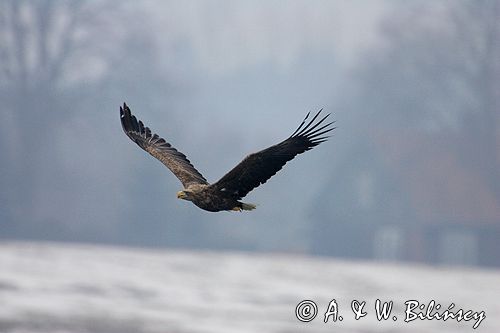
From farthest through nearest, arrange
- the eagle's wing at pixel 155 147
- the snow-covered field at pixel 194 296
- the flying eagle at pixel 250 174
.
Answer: the snow-covered field at pixel 194 296 < the eagle's wing at pixel 155 147 < the flying eagle at pixel 250 174

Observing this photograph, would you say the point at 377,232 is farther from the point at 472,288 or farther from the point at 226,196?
the point at 226,196

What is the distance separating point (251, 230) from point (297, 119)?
63.9ft

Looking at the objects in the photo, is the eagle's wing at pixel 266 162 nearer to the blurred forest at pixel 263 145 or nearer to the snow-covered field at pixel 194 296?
the snow-covered field at pixel 194 296

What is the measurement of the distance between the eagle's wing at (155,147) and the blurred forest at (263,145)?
4209 centimetres

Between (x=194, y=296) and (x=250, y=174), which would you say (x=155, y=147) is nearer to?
(x=250, y=174)

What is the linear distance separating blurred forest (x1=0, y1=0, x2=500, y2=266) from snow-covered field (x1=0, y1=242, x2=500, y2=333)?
894 inches

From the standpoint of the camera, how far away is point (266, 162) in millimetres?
9508

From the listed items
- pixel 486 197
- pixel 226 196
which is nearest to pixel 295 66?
pixel 486 197

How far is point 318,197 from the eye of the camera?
61000mm

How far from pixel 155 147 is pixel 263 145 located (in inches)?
2472

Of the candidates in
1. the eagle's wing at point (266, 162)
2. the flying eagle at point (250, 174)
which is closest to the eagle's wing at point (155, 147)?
the flying eagle at point (250, 174)

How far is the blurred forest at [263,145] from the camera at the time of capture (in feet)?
189

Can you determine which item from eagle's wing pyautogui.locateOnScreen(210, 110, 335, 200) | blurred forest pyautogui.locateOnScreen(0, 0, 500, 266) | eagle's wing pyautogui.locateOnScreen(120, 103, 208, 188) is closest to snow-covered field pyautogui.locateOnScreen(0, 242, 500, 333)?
eagle's wing pyautogui.locateOnScreen(120, 103, 208, 188)

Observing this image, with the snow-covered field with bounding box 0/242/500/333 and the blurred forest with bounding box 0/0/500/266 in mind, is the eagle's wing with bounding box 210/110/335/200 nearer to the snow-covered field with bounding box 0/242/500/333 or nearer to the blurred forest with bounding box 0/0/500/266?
the snow-covered field with bounding box 0/242/500/333
